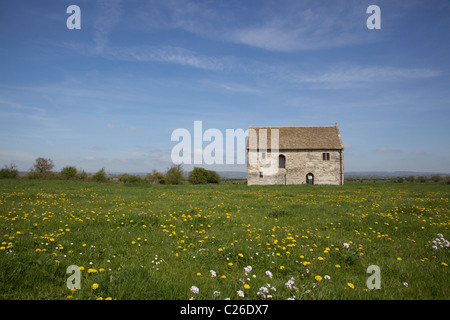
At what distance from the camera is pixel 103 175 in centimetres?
4084

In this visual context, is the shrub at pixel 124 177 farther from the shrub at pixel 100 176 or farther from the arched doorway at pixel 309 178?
the arched doorway at pixel 309 178

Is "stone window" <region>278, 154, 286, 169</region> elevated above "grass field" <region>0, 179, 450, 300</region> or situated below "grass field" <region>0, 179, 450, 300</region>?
above

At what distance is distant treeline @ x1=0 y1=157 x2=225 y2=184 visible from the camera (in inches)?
1418

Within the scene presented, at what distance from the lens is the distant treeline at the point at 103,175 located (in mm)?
36013

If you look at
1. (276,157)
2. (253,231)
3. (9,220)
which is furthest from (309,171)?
(9,220)

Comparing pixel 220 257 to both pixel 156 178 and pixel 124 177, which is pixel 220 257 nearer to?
pixel 156 178

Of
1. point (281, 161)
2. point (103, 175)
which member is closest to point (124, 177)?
point (103, 175)

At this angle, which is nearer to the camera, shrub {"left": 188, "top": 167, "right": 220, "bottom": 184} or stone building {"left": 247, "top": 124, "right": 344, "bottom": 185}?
stone building {"left": 247, "top": 124, "right": 344, "bottom": 185}

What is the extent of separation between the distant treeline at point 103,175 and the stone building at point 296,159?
14.0 m

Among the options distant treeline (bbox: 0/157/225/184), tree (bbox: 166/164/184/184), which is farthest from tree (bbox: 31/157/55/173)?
tree (bbox: 166/164/184/184)

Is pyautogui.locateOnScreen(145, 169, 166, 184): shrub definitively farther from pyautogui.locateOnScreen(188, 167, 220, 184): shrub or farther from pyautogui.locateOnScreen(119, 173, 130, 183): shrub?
pyautogui.locateOnScreen(188, 167, 220, 184): shrub

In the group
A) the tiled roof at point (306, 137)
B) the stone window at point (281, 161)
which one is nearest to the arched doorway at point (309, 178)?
the stone window at point (281, 161)

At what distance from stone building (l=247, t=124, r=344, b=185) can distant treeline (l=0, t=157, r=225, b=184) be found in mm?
13971
